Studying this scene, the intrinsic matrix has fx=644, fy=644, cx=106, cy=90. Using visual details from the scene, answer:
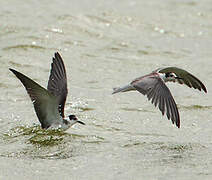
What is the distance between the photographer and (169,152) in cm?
905

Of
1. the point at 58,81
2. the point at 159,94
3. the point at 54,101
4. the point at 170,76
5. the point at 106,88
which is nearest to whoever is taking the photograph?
the point at 54,101

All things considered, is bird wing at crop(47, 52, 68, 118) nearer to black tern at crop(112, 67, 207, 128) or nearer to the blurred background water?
the blurred background water

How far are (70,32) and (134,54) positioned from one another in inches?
79.3

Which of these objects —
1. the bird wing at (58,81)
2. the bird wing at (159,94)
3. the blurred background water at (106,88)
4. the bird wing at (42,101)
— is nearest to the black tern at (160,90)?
the bird wing at (159,94)

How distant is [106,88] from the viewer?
12609mm

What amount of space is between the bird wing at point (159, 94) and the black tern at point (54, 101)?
41.9 inches

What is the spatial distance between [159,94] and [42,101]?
1.65 metres

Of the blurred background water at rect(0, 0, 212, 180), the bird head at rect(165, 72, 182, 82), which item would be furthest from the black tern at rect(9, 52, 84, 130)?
the bird head at rect(165, 72, 182, 82)

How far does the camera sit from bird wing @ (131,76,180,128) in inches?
352

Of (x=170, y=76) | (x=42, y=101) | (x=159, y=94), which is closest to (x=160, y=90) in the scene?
(x=159, y=94)

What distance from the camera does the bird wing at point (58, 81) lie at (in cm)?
919

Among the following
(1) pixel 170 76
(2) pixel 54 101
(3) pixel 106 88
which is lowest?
(3) pixel 106 88

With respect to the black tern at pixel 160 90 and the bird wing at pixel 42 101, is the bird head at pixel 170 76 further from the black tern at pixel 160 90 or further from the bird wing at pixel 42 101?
the bird wing at pixel 42 101

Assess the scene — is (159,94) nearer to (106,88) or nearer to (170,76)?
(170,76)
